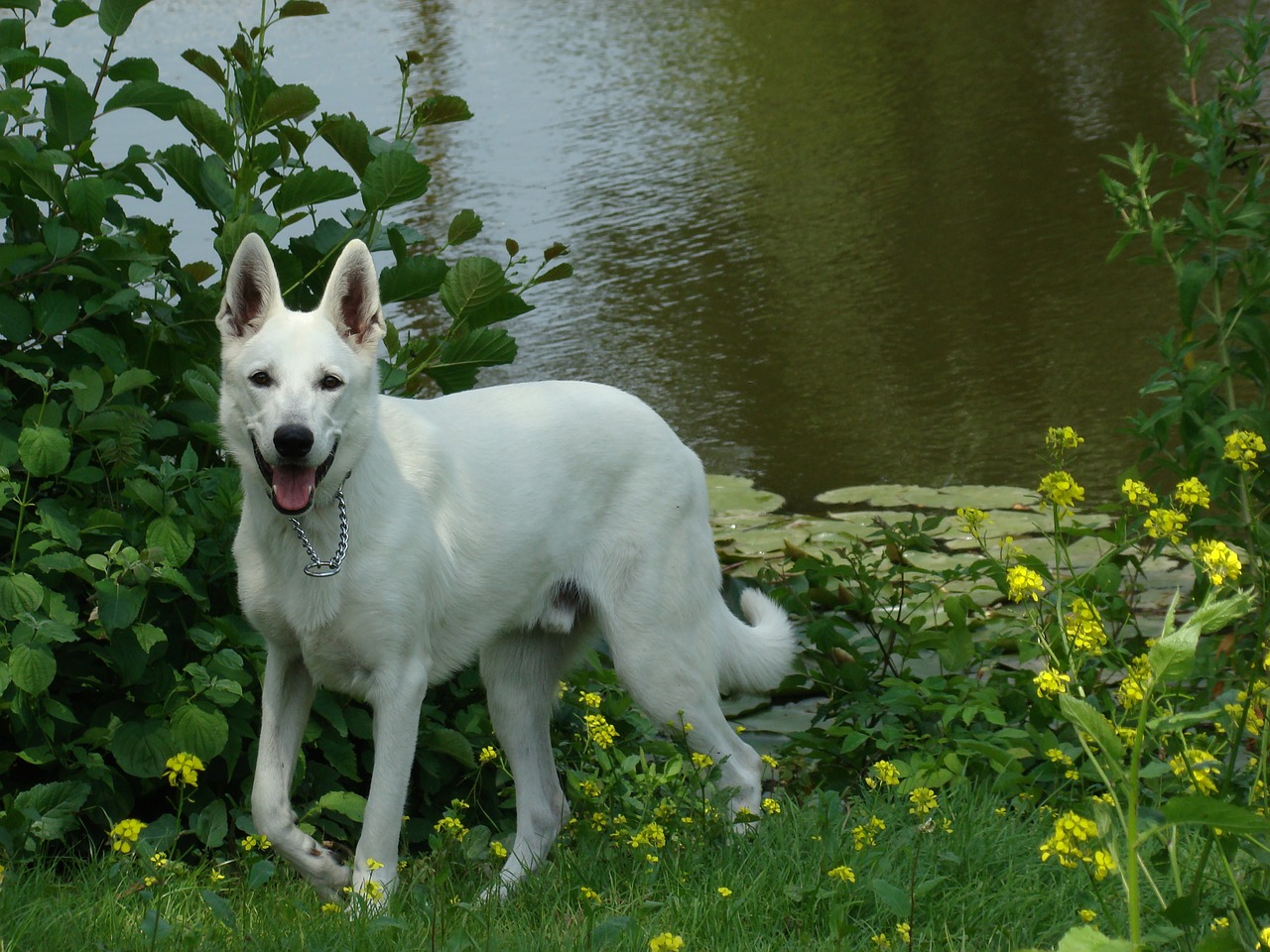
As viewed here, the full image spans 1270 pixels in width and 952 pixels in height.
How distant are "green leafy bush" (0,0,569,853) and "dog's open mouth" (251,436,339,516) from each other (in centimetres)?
48

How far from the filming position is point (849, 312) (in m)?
8.51

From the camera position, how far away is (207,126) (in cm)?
410

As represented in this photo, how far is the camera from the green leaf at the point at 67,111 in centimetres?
391

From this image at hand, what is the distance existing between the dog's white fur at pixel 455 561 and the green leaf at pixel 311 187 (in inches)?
24.1

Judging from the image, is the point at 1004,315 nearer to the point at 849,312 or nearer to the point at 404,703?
the point at 849,312

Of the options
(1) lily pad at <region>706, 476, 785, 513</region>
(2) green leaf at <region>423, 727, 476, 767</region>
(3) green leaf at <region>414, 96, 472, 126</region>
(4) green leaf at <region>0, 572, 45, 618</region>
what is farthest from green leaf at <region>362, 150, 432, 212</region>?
(1) lily pad at <region>706, 476, 785, 513</region>

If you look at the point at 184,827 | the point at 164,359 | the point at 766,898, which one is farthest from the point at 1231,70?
the point at 184,827

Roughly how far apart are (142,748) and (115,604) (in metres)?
0.39

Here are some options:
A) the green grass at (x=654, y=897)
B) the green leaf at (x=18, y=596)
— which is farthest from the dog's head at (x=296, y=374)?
the green grass at (x=654, y=897)

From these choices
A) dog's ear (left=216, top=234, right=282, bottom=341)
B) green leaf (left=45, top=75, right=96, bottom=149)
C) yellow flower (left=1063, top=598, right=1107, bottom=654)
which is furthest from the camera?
green leaf (left=45, top=75, right=96, bottom=149)

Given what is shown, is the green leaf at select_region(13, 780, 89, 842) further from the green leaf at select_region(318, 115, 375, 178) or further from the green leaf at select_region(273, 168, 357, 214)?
the green leaf at select_region(318, 115, 375, 178)

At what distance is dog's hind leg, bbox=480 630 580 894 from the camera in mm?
4145

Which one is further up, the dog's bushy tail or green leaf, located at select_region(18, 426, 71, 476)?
green leaf, located at select_region(18, 426, 71, 476)

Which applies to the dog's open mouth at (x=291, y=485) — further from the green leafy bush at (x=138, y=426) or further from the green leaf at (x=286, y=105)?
the green leaf at (x=286, y=105)
